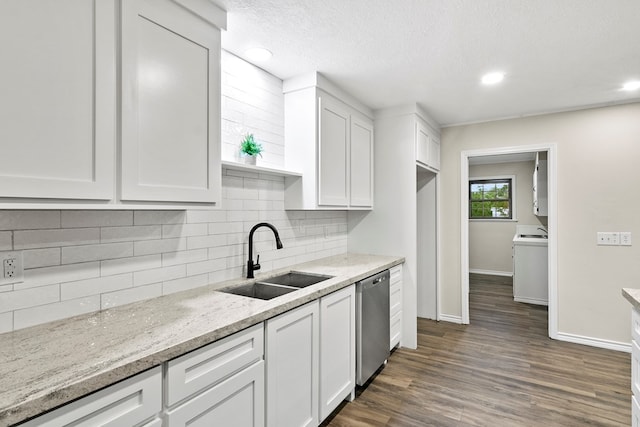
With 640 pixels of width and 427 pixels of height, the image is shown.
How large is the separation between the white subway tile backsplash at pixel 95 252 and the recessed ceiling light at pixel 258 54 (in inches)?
56.2

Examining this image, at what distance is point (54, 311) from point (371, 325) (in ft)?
6.58

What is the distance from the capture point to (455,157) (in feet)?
13.4

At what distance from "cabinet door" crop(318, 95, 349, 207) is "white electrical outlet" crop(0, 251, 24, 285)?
5.95 feet

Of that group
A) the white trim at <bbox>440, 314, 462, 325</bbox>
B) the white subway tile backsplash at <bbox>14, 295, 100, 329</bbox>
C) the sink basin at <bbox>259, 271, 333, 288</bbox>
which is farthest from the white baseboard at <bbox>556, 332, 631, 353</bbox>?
the white subway tile backsplash at <bbox>14, 295, 100, 329</bbox>

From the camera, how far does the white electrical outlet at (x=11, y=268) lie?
1.27 metres

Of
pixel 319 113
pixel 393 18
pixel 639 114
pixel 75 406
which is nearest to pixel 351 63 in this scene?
pixel 319 113

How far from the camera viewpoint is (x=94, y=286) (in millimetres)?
1524

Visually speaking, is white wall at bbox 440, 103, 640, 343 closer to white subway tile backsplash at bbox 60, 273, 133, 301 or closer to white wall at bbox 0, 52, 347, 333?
white wall at bbox 0, 52, 347, 333

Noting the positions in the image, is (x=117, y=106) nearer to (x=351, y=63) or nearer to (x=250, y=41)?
(x=250, y=41)

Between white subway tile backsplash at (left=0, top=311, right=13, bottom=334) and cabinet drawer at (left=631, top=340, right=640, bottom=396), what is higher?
white subway tile backsplash at (left=0, top=311, right=13, bottom=334)

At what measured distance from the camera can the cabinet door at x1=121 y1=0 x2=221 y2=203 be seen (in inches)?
53.5

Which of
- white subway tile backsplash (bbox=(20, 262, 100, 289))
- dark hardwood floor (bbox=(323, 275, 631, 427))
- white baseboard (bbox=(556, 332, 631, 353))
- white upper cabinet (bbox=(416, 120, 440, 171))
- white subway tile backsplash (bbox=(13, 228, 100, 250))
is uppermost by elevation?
white upper cabinet (bbox=(416, 120, 440, 171))

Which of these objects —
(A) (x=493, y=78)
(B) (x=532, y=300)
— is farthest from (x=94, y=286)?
(B) (x=532, y=300)

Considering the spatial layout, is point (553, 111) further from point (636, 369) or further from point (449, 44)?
point (636, 369)
